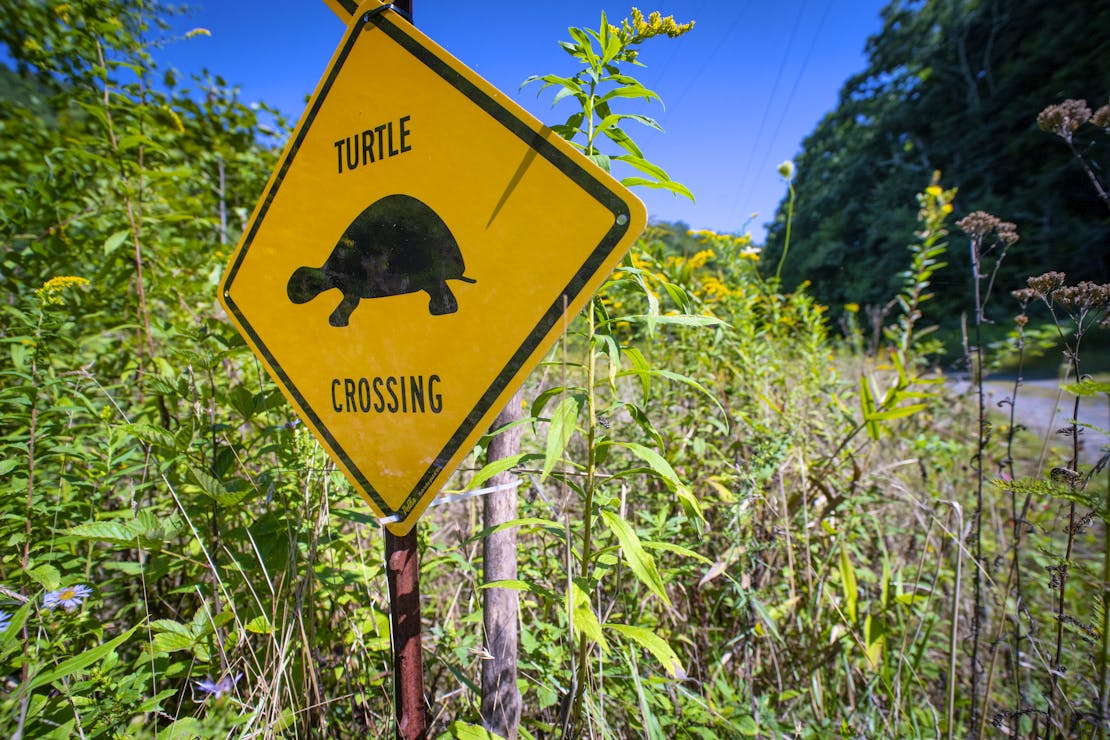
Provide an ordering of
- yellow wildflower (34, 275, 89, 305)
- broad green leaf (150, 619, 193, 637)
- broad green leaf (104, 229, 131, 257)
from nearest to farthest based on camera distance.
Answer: broad green leaf (150, 619, 193, 637), yellow wildflower (34, 275, 89, 305), broad green leaf (104, 229, 131, 257)

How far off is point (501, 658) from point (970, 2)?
33810mm

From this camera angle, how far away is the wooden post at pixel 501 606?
1103mm

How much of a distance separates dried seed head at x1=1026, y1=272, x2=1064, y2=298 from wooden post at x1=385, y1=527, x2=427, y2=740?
152cm

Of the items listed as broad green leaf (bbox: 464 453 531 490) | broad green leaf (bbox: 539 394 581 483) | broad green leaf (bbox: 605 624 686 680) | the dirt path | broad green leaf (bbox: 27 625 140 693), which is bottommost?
the dirt path

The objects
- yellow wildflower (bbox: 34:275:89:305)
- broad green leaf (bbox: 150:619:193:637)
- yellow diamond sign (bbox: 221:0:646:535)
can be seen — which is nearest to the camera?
yellow diamond sign (bbox: 221:0:646:535)

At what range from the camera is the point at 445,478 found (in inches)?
31.1

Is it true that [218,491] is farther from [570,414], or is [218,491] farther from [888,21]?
[888,21]

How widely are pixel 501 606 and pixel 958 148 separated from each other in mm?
26344

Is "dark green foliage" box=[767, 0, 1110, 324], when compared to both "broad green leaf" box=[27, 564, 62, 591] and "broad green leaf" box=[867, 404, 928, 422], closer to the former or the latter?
"broad green leaf" box=[867, 404, 928, 422]

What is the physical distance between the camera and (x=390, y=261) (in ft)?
2.73

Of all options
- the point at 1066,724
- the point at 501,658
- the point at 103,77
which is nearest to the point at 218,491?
the point at 501,658

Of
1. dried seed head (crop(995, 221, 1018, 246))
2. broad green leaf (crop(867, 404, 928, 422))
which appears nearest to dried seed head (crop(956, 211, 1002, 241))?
dried seed head (crop(995, 221, 1018, 246))

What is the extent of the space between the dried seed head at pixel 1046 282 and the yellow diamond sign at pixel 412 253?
115cm

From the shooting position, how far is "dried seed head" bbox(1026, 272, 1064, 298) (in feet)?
3.69
